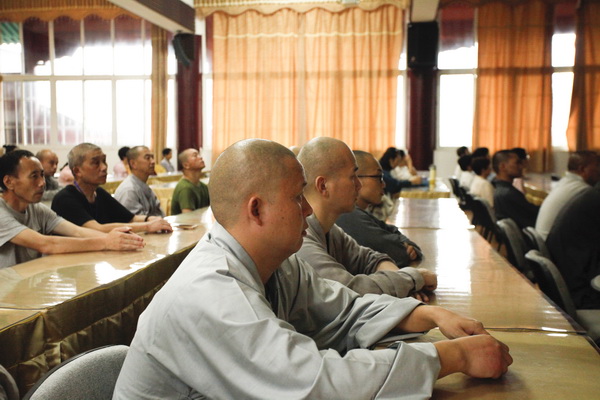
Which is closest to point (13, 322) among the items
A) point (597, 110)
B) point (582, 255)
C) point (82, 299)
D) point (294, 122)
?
point (82, 299)

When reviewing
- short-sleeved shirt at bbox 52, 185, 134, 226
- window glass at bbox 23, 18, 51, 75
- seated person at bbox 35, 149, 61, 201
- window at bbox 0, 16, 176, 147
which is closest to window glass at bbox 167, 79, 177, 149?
window at bbox 0, 16, 176, 147

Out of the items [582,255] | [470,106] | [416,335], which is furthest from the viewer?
[470,106]

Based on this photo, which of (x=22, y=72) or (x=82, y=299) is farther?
(x=22, y=72)

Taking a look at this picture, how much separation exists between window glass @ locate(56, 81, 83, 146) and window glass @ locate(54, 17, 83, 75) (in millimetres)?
231

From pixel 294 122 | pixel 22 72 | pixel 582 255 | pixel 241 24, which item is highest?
pixel 241 24

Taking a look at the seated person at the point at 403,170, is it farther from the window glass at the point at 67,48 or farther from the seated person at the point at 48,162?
the window glass at the point at 67,48

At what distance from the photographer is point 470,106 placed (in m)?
9.40

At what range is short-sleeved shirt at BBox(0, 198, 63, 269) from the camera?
2498 mm

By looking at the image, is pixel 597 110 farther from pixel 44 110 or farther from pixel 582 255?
pixel 44 110

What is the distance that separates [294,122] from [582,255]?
6.97m

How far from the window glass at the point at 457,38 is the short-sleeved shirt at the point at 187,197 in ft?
19.1

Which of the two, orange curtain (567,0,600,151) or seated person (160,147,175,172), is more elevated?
orange curtain (567,0,600,151)

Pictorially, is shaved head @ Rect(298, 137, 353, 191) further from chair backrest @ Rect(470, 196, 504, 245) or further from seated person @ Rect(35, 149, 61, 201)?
seated person @ Rect(35, 149, 61, 201)

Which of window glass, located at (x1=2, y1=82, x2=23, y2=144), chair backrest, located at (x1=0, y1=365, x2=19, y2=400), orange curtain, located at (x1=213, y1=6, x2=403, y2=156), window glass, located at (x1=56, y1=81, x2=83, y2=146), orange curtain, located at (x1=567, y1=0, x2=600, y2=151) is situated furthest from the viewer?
window glass, located at (x1=2, y1=82, x2=23, y2=144)
